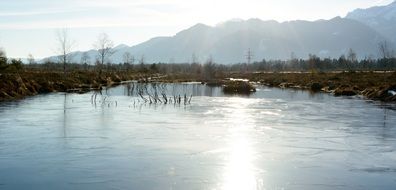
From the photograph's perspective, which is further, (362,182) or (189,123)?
(189,123)

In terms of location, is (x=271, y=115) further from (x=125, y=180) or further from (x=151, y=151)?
(x=125, y=180)

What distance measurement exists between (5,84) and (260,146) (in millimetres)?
32536

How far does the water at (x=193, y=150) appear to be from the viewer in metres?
15.0

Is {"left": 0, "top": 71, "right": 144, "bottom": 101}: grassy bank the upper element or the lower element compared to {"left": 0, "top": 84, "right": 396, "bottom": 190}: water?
upper

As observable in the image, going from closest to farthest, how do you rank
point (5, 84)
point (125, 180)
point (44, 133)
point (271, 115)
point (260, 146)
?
1. point (125, 180)
2. point (260, 146)
3. point (44, 133)
4. point (271, 115)
5. point (5, 84)

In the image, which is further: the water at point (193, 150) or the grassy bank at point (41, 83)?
the grassy bank at point (41, 83)

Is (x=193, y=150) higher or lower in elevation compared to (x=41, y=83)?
lower

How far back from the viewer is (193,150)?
65.4ft

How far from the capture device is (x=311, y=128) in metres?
27.0

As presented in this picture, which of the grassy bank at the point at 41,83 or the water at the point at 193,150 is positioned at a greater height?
the grassy bank at the point at 41,83

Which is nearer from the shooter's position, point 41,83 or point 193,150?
point 193,150

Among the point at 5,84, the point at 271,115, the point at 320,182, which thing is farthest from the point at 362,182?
the point at 5,84

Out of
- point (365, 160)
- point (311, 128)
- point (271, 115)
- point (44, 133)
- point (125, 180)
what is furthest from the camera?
point (271, 115)

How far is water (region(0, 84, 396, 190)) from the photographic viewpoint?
15.0 meters
